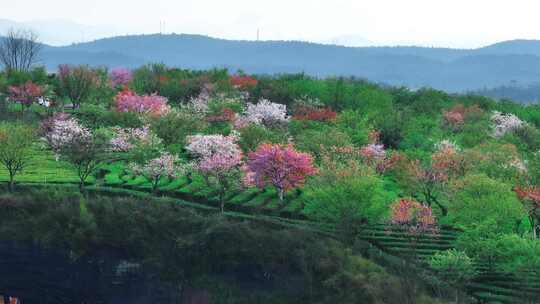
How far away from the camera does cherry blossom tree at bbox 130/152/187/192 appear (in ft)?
255

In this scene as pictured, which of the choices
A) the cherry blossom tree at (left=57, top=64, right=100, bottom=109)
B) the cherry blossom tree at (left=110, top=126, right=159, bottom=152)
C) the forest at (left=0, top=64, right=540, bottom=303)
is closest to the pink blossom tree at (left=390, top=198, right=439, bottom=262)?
the forest at (left=0, top=64, right=540, bottom=303)

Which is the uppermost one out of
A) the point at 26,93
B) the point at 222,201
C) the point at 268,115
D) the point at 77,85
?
the point at 77,85

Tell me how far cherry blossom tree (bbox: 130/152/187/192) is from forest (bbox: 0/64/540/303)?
26 centimetres

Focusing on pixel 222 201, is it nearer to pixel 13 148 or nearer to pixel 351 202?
pixel 351 202

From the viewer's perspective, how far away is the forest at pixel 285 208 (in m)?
56.2

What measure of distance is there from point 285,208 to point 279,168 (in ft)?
14.8

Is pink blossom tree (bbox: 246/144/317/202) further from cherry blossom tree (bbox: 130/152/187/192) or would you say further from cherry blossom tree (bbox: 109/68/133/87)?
cherry blossom tree (bbox: 109/68/133/87)

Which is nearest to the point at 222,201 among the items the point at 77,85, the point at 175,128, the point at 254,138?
the point at 254,138

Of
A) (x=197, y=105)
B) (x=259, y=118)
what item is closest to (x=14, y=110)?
(x=197, y=105)

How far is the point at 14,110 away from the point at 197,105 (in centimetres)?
3283

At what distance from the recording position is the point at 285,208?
243 ft

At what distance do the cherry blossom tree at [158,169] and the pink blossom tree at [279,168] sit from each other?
31.3 ft

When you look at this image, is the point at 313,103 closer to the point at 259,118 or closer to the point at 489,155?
the point at 259,118

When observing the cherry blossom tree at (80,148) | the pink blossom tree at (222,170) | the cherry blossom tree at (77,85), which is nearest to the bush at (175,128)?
the cherry blossom tree at (80,148)
